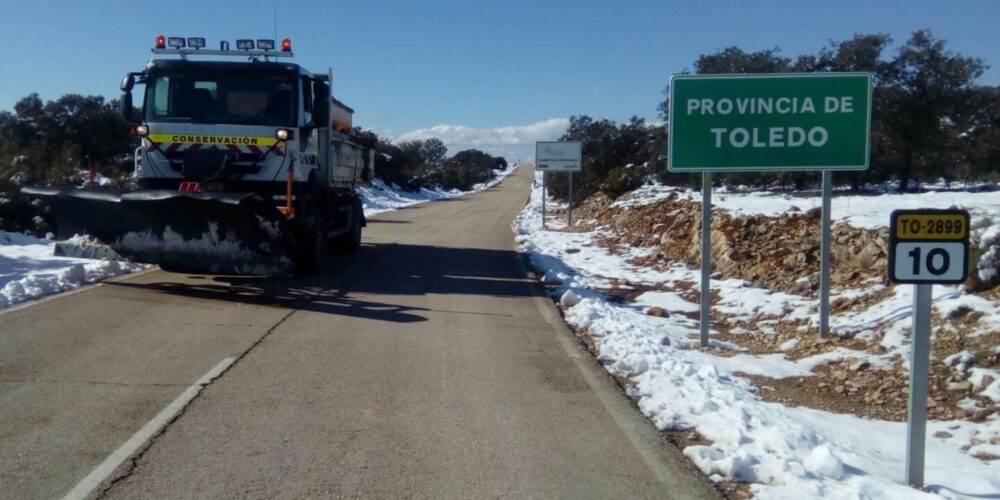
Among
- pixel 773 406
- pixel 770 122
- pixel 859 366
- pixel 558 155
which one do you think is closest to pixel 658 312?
pixel 770 122

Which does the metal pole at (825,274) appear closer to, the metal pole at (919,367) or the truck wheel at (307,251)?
the metal pole at (919,367)

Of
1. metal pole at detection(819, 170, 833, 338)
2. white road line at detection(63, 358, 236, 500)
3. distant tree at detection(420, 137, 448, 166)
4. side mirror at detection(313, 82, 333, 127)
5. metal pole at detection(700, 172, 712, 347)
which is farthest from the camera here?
distant tree at detection(420, 137, 448, 166)

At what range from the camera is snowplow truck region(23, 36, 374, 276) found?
13.0 m

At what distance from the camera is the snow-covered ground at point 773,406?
567 cm

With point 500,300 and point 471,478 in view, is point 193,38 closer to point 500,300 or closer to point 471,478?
point 500,300

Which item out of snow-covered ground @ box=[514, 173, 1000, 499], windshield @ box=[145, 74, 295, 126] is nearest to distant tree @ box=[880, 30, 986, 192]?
snow-covered ground @ box=[514, 173, 1000, 499]

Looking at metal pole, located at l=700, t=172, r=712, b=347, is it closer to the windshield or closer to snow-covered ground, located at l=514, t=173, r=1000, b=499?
snow-covered ground, located at l=514, t=173, r=1000, b=499

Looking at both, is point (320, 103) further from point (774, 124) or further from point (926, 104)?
point (926, 104)

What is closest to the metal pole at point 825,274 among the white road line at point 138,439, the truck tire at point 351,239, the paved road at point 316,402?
the paved road at point 316,402

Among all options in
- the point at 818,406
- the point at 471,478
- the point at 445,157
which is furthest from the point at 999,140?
the point at 445,157

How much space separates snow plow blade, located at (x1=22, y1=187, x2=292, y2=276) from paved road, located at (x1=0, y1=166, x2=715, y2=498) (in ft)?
1.54

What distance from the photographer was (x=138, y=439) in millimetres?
6203

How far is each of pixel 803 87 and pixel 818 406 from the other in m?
4.03

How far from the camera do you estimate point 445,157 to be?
130 meters
